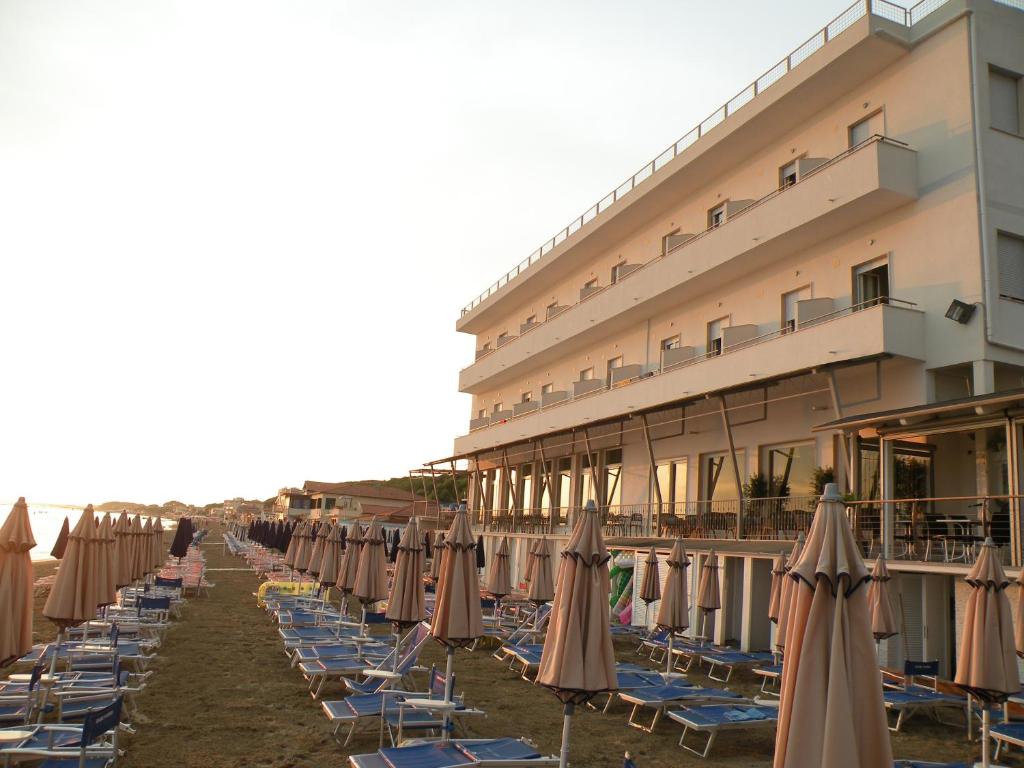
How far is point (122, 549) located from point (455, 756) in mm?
10643

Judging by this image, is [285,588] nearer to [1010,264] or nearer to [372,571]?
[372,571]

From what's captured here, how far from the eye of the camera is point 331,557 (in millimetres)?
17125

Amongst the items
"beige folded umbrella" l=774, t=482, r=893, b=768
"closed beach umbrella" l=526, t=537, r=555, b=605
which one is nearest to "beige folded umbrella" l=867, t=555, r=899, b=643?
"closed beach umbrella" l=526, t=537, r=555, b=605

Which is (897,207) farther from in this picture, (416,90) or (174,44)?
(174,44)

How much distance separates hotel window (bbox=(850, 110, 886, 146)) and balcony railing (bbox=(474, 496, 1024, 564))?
8.99m

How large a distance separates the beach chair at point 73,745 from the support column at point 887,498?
40.8 ft

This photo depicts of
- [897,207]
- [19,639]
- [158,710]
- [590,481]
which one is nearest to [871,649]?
[19,639]

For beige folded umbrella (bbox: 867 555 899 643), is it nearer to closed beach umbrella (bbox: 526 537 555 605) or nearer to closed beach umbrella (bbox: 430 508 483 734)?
closed beach umbrella (bbox: 430 508 483 734)

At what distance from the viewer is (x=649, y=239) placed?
2709cm

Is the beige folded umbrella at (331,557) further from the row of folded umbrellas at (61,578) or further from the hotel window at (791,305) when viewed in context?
the hotel window at (791,305)

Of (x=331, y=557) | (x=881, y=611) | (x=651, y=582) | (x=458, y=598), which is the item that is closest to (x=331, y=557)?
(x=331, y=557)

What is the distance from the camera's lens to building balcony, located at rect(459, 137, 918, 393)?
54.9ft

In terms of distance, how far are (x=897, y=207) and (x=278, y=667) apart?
16.2m

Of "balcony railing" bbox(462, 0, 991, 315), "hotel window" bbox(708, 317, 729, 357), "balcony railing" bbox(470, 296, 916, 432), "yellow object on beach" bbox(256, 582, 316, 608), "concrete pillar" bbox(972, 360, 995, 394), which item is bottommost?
"yellow object on beach" bbox(256, 582, 316, 608)
